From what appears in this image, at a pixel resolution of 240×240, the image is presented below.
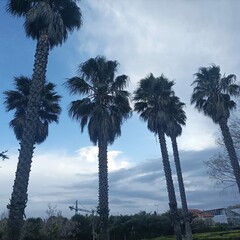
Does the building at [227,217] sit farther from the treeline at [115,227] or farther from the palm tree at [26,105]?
the palm tree at [26,105]

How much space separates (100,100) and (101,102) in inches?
9.4

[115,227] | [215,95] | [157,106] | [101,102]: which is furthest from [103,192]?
[115,227]

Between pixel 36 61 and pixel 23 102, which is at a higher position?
pixel 23 102

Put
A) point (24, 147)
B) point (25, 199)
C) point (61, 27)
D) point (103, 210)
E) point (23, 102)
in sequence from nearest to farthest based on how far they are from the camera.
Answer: point (25, 199)
point (24, 147)
point (61, 27)
point (103, 210)
point (23, 102)

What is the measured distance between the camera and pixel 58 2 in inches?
662

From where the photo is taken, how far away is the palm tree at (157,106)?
86.8 feet

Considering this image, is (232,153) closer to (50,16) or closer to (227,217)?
(50,16)

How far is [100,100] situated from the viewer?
23516 millimetres

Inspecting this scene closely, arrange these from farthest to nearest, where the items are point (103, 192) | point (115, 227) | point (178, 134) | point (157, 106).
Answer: point (115, 227) → point (178, 134) → point (157, 106) → point (103, 192)

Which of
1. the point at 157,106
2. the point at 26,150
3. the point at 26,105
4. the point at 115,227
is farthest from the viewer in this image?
the point at 115,227

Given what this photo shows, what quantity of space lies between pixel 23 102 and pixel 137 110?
11.2 meters

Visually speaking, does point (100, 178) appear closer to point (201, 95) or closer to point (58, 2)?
point (58, 2)

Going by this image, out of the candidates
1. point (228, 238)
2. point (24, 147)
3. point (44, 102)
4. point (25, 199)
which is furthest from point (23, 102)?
point (228, 238)

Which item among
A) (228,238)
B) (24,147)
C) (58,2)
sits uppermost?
(58,2)
